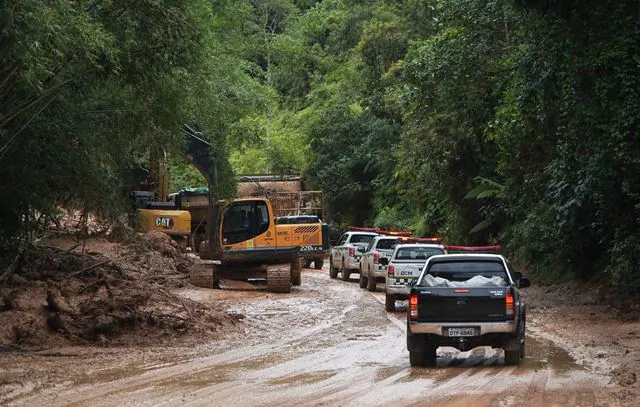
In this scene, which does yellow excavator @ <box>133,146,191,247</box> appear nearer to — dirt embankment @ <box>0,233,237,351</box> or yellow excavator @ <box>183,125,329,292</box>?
yellow excavator @ <box>183,125,329,292</box>

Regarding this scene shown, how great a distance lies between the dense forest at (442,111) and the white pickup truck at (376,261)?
4221mm

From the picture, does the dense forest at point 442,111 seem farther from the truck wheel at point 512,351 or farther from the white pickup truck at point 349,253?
the truck wheel at point 512,351

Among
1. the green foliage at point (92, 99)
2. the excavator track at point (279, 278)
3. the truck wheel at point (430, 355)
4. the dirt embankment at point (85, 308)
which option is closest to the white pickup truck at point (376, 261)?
the excavator track at point (279, 278)

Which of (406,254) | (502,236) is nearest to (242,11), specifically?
(502,236)

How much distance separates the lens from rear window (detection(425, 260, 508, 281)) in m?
16.5

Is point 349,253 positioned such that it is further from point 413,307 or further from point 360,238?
point 413,307

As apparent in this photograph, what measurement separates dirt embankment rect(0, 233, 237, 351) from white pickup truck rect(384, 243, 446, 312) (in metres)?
4.98

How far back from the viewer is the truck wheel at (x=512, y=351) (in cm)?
1520

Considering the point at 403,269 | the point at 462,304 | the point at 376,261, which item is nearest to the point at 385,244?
the point at 376,261

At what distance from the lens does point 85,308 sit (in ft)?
64.7

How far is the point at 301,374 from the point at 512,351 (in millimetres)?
3393

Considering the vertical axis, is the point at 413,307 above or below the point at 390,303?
above

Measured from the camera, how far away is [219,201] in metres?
30.5

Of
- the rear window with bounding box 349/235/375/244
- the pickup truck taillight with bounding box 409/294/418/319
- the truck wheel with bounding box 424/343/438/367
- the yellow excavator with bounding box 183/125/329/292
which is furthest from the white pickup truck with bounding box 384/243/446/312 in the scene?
the rear window with bounding box 349/235/375/244
